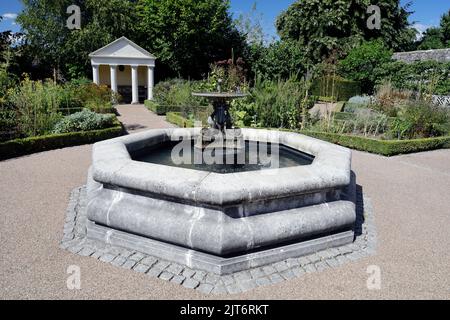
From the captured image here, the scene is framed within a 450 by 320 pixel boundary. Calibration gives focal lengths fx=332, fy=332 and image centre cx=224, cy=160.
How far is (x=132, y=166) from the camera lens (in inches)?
174

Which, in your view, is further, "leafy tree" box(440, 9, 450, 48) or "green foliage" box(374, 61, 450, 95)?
"leafy tree" box(440, 9, 450, 48)

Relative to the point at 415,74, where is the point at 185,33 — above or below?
above

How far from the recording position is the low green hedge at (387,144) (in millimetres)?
10734

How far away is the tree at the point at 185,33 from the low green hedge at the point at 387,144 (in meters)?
17.0

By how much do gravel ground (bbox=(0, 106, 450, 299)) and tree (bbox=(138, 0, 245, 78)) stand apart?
2134 centimetres

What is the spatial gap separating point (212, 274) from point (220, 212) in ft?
2.41

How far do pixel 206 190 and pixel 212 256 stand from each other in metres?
0.81

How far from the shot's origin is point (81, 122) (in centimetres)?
1169

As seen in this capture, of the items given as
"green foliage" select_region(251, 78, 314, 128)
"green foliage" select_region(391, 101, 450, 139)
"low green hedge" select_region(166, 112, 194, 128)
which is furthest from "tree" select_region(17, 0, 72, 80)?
"green foliage" select_region(391, 101, 450, 139)

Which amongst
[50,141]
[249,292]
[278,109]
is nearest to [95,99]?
[50,141]

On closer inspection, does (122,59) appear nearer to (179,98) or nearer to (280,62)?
(179,98)

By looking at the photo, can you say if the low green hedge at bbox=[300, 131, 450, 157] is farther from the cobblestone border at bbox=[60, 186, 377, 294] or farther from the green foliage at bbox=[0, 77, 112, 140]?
the green foliage at bbox=[0, 77, 112, 140]

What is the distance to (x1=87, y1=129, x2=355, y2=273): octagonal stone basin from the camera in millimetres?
3762
